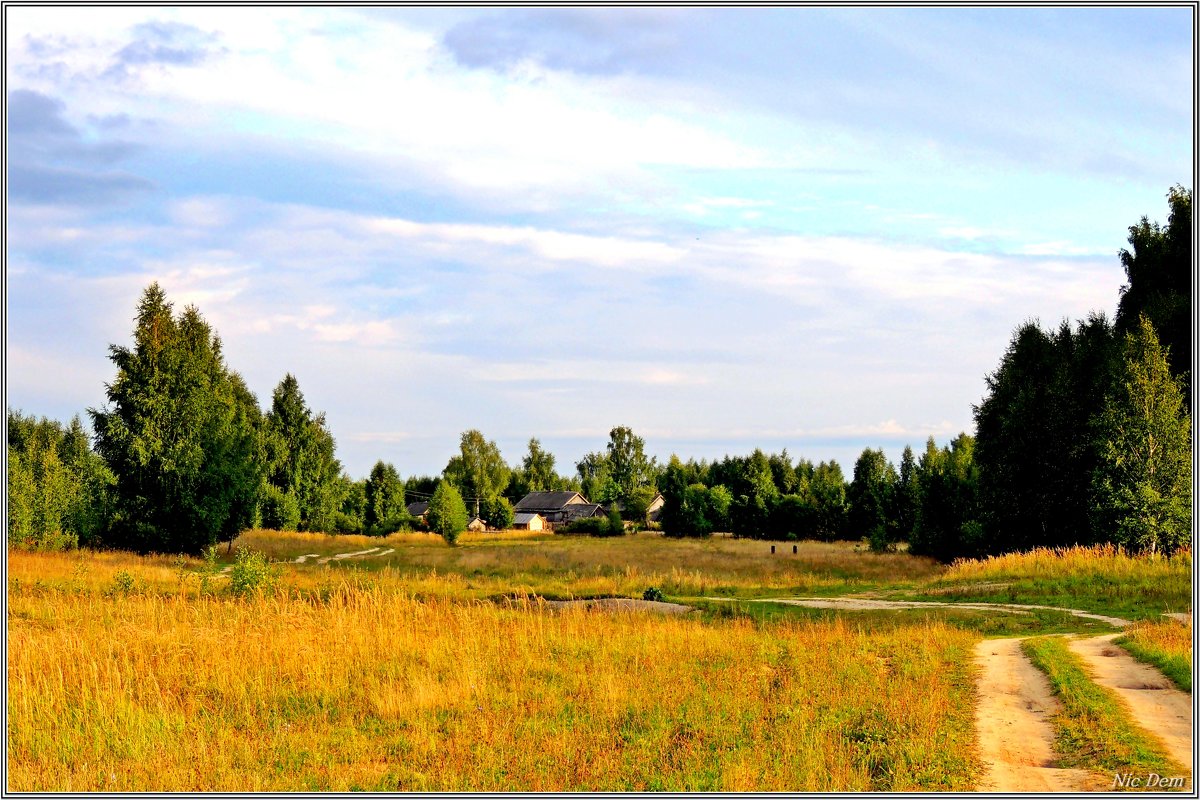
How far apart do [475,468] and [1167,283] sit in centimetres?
9366

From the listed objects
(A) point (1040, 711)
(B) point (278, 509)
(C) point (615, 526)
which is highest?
(A) point (1040, 711)

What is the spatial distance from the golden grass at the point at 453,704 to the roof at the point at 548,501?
10240 centimetres

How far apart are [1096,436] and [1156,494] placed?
4.62m

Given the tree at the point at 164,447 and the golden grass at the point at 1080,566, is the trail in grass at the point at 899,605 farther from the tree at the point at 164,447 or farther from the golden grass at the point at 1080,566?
the tree at the point at 164,447

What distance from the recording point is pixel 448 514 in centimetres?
7412

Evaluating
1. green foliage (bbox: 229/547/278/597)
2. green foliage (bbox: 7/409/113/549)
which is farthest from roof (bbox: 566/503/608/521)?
green foliage (bbox: 229/547/278/597)

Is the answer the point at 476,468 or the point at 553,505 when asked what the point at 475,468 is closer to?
the point at 476,468

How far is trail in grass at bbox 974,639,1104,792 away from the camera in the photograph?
8.13 metres

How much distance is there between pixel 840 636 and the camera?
16.8 metres

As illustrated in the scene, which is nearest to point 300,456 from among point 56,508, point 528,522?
point 56,508

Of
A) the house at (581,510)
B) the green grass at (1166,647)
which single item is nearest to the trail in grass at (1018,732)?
the green grass at (1166,647)

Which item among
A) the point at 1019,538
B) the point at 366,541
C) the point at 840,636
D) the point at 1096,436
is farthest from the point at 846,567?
the point at 366,541

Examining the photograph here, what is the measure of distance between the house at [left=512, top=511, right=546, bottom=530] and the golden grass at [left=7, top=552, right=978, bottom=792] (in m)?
95.7

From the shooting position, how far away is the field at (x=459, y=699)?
8.42m
